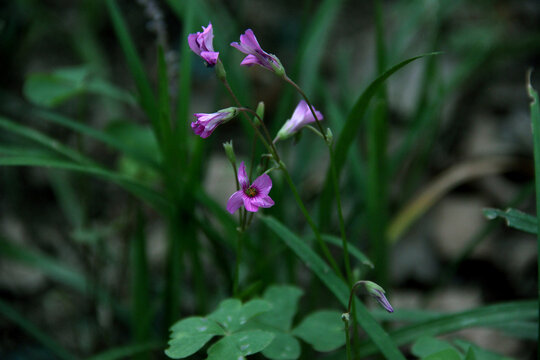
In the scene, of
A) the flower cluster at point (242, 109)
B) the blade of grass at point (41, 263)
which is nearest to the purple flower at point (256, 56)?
the flower cluster at point (242, 109)

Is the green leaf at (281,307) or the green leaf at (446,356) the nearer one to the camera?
the green leaf at (446,356)

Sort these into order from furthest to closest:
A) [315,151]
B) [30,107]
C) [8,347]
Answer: [30,107] → [315,151] → [8,347]

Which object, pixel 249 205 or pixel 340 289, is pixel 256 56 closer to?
pixel 249 205

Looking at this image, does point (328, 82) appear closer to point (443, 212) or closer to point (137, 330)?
point (443, 212)

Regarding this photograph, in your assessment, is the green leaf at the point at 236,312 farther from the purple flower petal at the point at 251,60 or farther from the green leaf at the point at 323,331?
the purple flower petal at the point at 251,60

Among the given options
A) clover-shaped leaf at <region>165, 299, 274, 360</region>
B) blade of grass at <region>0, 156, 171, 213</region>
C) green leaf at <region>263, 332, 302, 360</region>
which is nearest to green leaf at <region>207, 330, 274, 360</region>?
clover-shaped leaf at <region>165, 299, 274, 360</region>

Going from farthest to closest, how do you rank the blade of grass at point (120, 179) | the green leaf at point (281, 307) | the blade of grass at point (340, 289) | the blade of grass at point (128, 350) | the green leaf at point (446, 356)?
the blade of grass at point (128, 350) → the blade of grass at point (120, 179) → the green leaf at point (281, 307) → the blade of grass at point (340, 289) → the green leaf at point (446, 356)

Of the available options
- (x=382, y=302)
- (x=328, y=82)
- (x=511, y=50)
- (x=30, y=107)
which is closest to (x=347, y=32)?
(x=328, y=82)
